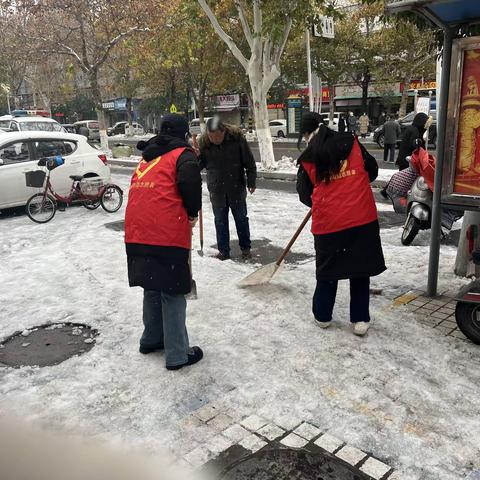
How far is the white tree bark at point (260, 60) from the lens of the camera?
1273cm

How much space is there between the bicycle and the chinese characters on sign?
6.74 metres

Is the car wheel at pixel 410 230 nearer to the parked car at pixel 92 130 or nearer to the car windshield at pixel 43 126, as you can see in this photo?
Result: the car windshield at pixel 43 126

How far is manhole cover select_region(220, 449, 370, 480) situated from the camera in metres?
→ 2.59

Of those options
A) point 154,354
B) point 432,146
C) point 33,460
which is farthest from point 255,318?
point 432,146

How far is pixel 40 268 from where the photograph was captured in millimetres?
6211

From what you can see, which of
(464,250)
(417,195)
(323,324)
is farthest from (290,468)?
(417,195)

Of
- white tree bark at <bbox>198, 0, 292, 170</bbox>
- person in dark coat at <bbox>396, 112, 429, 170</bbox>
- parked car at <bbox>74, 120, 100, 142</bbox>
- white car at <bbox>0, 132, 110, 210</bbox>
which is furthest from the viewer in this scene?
parked car at <bbox>74, 120, 100, 142</bbox>

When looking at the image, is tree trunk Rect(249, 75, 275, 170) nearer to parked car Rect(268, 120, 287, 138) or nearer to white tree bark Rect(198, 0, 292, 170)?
white tree bark Rect(198, 0, 292, 170)

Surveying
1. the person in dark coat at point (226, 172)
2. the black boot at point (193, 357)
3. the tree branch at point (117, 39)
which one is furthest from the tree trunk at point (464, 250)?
the tree branch at point (117, 39)

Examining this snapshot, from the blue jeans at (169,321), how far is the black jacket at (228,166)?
260 cm

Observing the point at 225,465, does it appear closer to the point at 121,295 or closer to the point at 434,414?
the point at 434,414

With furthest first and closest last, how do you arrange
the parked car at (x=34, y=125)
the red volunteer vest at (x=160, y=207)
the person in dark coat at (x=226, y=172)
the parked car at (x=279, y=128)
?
the parked car at (x=279, y=128)
the parked car at (x=34, y=125)
the person in dark coat at (x=226, y=172)
the red volunteer vest at (x=160, y=207)

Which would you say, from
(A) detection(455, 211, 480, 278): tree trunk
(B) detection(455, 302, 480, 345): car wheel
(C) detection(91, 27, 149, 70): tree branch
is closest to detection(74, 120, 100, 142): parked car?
(C) detection(91, 27, 149, 70): tree branch

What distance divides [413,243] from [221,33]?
8.92m
